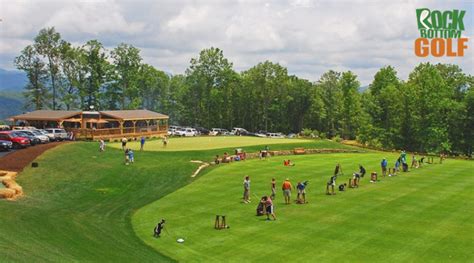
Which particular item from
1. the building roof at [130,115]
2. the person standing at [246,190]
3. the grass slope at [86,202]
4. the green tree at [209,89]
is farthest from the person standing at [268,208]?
the green tree at [209,89]

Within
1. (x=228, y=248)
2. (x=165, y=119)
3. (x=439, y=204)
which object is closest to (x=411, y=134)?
(x=165, y=119)

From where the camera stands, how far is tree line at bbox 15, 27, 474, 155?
106 meters

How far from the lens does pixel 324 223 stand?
32.1 m

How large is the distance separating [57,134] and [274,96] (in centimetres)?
7788

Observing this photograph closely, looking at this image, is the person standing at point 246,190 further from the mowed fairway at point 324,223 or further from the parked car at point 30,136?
the parked car at point 30,136

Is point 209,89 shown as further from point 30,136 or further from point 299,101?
point 30,136

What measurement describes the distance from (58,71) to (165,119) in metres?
32.0

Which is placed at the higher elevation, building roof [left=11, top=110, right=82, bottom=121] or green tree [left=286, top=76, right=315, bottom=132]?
green tree [left=286, top=76, right=315, bottom=132]

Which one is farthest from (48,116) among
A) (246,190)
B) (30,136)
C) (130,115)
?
(246,190)

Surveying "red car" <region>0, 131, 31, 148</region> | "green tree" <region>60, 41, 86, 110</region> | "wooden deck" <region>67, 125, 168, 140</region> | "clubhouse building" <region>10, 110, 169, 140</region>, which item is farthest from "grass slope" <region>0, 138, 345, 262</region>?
"green tree" <region>60, 41, 86, 110</region>

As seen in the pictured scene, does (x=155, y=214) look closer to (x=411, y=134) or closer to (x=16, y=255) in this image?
(x=16, y=255)

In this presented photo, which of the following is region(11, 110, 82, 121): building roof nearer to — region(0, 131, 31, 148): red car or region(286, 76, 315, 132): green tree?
region(0, 131, 31, 148): red car

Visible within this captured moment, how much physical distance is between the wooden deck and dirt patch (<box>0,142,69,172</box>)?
16280mm

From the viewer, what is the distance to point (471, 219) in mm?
33375
